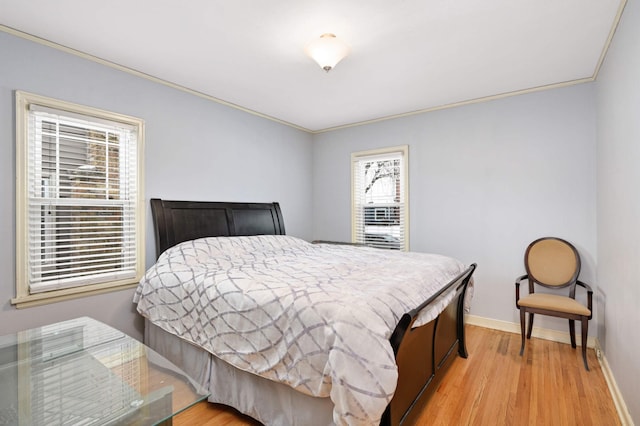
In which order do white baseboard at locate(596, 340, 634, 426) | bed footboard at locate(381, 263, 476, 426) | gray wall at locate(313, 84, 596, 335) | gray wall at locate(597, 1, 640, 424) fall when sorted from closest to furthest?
bed footboard at locate(381, 263, 476, 426), gray wall at locate(597, 1, 640, 424), white baseboard at locate(596, 340, 634, 426), gray wall at locate(313, 84, 596, 335)

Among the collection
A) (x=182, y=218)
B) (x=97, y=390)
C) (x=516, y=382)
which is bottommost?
(x=516, y=382)

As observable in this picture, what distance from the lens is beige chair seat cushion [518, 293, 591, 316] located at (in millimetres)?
2531

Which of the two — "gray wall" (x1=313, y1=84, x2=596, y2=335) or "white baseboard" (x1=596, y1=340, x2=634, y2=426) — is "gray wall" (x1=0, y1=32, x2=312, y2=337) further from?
"white baseboard" (x1=596, y1=340, x2=634, y2=426)

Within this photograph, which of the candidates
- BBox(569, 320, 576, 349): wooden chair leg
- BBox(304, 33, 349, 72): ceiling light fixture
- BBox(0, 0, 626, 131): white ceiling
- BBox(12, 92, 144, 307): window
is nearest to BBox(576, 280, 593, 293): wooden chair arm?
BBox(569, 320, 576, 349): wooden chair leg

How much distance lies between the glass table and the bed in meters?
0.49

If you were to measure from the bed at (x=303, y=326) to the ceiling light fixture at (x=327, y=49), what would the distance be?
1550 millimetres

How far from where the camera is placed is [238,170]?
3.72 meters

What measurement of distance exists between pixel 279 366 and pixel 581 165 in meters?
3.26

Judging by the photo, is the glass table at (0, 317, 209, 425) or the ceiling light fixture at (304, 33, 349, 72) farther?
the ceiling light fixture at (304, 33, 349, 72)

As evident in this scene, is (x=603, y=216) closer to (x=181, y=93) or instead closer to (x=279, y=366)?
(x=279, y=366)

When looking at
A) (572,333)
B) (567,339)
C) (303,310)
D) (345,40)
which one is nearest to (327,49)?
(345,40)

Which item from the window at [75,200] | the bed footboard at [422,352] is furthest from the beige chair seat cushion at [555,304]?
the window at [75,200]

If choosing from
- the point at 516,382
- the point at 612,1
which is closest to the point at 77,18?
the point at 612,1

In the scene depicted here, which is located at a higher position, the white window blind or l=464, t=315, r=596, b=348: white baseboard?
the white window blind
